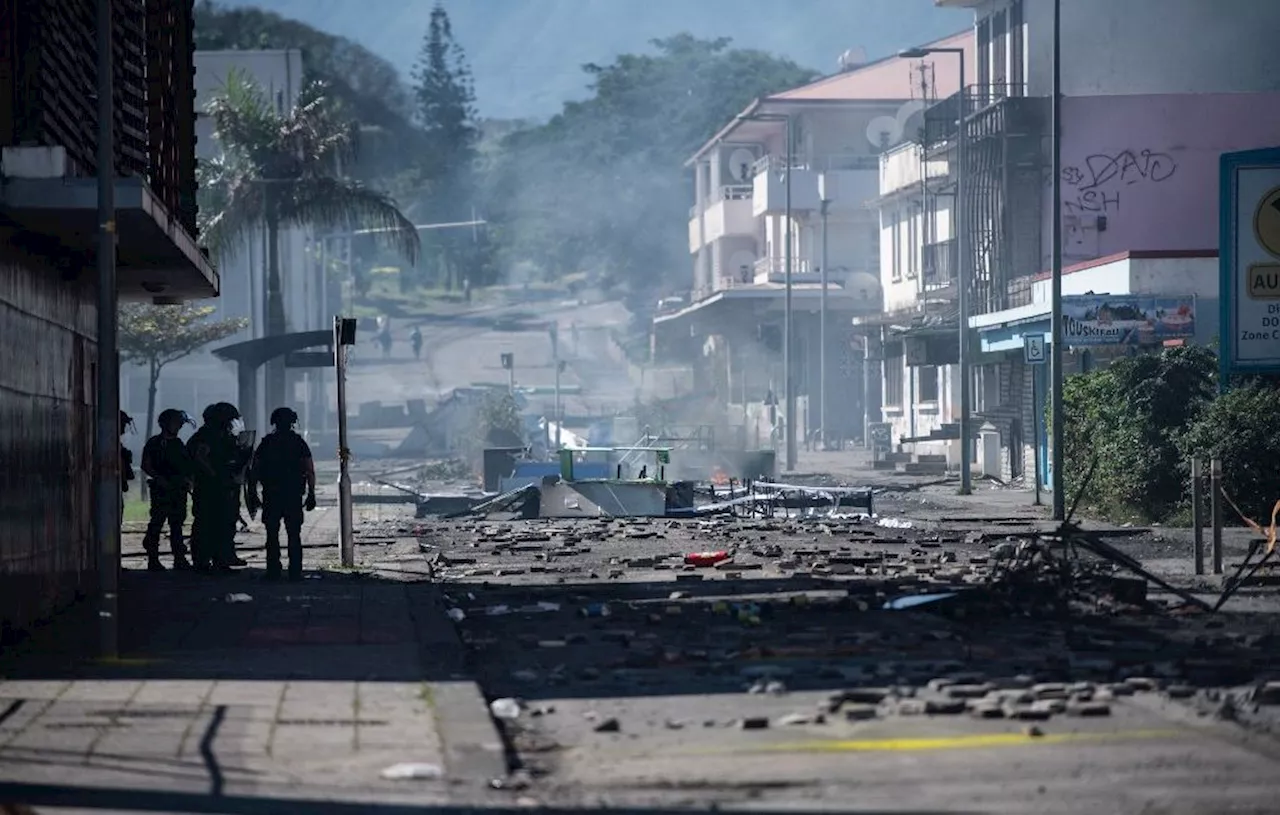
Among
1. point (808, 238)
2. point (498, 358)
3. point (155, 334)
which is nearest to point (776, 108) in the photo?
point (808, 238)

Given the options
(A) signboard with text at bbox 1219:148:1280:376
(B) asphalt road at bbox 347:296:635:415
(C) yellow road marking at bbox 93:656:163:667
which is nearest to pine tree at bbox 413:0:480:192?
(B) asphalt road at bbox 347:296:635:415

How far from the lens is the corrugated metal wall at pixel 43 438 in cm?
1405

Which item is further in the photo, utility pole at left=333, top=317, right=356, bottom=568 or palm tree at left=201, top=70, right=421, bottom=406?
palm tree at left=201, top=70, right=421, bottom=406

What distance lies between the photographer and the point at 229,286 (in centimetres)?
7000

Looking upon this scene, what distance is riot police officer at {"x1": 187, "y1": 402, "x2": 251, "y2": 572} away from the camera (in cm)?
2072

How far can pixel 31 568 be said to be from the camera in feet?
48.6

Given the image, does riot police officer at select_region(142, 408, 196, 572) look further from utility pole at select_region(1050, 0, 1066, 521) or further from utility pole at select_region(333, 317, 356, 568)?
utility pole at select_region(1050, 0, 1066, 521)

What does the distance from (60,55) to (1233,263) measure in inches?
525

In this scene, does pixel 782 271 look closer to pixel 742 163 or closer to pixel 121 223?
pixel 742 163

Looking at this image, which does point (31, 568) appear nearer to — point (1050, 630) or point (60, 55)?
point (60, 55)

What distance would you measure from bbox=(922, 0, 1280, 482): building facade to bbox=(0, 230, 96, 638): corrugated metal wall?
85.9 ft

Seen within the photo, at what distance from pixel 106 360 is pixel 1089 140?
35.9 metres

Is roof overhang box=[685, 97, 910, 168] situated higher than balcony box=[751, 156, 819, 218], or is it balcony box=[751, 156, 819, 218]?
roof overhang box=[685, 97, 910, 168]

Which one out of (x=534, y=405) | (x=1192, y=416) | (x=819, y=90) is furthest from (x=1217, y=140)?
(x=534, y=405)
